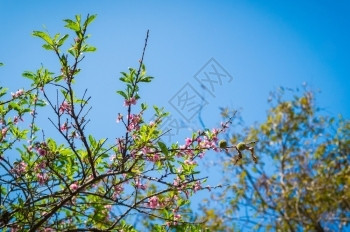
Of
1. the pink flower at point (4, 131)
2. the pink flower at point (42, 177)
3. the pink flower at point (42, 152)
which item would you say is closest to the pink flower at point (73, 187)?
the pink flower at point (42, 177)

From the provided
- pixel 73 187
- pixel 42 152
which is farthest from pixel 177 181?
pixel 42 152

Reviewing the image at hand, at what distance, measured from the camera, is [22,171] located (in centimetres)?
355

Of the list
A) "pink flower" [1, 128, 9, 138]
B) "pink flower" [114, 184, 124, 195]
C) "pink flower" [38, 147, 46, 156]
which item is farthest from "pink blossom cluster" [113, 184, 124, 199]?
A: "pink flower" [1, 128, 9, 138]

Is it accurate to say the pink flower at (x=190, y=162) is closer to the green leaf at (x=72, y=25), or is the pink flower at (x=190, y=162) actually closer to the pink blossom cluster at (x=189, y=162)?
the pink blossom cluster at (x=189, y=162)

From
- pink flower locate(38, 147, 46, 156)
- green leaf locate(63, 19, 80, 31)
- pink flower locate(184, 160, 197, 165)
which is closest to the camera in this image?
→ green leaf locate(63, 19, 80, 31)

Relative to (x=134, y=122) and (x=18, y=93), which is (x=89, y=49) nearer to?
(x=134, y=122)

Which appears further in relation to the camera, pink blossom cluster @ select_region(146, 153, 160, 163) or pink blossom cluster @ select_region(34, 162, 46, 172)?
pink blossom cluster @ select_region(34, 162, 46, 172)

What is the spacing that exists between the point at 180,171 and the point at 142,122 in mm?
739

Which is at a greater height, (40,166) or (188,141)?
(188,141)

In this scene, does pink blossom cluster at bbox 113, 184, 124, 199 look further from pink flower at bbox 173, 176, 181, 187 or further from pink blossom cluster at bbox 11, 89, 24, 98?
pink blossom cluster at bbox 11, 89, 24, 98

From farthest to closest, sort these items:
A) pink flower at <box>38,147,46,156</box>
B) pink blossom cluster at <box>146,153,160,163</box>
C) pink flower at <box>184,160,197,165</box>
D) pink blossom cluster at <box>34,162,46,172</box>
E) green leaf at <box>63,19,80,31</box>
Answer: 1. pink flower at <box>184,160,197,165</box>
2. pink blossom cluster at <box>34,162,46,172</box>
3. pink flower at <box>38,147,46,156</box>
4. pink blossom cluster at <box>146,153,160,163</box>
5. green leaf at <box>63,19,80,31</box>

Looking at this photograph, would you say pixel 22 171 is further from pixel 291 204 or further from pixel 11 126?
pixel 291 204

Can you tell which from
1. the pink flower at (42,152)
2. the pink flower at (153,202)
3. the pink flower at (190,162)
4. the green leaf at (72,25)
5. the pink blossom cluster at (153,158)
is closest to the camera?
the green leaf at (72,25)

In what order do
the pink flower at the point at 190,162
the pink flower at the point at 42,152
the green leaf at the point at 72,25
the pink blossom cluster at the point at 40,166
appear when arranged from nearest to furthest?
the green leaf at the point at 72,25 < the pink flower at the point at 42,152 < the pink blossom cluster at the point at 40,166 < the pink flower at the point at 190,162
